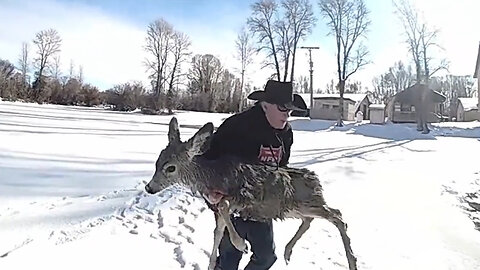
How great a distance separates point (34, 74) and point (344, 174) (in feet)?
184

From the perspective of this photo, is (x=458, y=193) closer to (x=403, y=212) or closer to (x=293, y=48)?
(x=403, y=212)

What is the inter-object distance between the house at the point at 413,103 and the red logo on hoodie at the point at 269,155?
31232 mm

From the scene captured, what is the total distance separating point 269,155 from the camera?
9.62ft

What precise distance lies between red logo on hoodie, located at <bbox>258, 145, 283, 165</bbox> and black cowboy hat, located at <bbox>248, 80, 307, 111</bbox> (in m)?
0.32

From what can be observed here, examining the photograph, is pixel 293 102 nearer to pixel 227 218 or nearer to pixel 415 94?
pixel 227 218

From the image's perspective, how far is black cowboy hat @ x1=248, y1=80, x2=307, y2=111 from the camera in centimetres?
284

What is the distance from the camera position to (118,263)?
371 cm

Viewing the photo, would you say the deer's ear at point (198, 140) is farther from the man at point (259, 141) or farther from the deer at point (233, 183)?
the man at point (259, 141)

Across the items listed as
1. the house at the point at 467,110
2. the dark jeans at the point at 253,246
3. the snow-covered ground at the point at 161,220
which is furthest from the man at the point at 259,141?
the house at the point at 467,110

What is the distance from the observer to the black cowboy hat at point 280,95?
284 centimetres

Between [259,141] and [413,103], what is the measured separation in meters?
35.6

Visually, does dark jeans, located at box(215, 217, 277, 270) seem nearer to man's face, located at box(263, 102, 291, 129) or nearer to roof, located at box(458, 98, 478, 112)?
man's face, located at box(263, 102, 291, 129)

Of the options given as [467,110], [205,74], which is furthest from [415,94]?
[467,110]

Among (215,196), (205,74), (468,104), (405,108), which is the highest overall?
(205,74)
